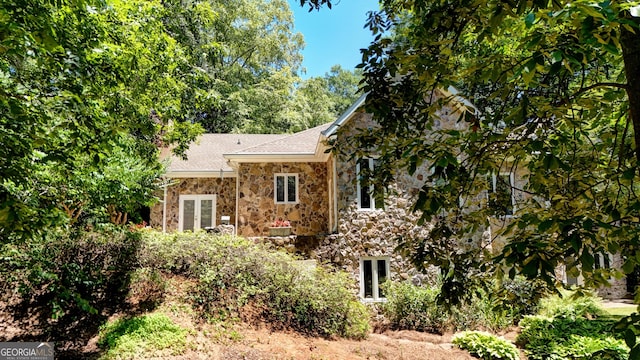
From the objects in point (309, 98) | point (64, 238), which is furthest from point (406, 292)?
point (309, 98)

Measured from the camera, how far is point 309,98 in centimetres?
2645

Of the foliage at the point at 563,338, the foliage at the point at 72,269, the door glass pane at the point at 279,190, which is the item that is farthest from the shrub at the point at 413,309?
the foliage at the point at 72,269

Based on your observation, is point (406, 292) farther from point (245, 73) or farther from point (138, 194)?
point (245, 73)

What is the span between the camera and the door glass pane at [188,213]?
1446 cm

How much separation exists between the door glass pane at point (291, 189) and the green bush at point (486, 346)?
7.30 meters

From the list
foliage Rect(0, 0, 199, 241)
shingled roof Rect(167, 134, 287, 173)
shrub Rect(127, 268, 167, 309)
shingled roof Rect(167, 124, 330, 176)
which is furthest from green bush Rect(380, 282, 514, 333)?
shingled roof Rect(167, 134, 287, 173)

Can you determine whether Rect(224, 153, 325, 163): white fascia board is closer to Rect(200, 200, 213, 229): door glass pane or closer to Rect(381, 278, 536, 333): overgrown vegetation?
Rect(200, 200, 213, 229): door glass pane

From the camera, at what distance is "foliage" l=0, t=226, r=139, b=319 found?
21.8ft

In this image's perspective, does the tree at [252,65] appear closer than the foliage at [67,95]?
No

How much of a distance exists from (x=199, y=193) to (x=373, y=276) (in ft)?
25.2

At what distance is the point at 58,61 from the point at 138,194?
5119 millimetres

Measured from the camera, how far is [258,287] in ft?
27.8

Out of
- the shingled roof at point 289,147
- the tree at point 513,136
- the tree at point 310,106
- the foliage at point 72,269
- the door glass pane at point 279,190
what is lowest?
the foliage at point 72,269

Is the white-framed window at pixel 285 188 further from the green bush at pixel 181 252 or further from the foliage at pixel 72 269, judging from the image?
the foliage at pixel 72 269
